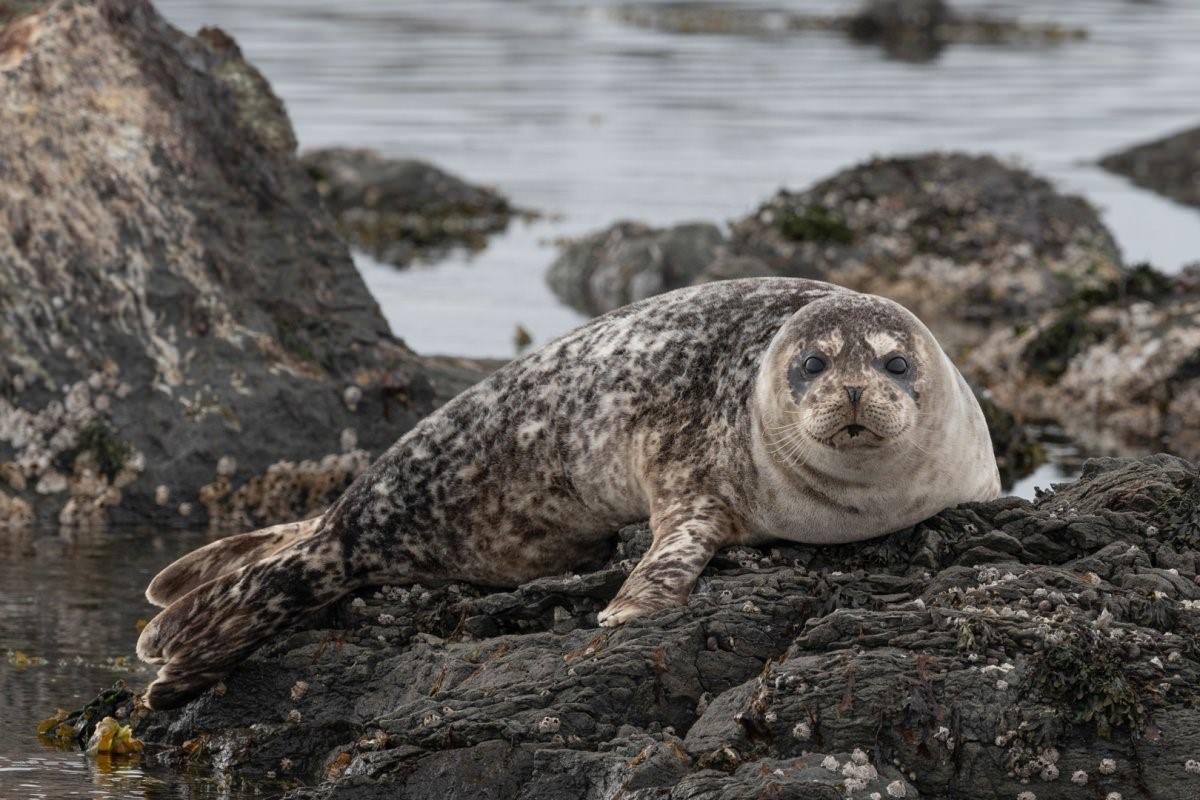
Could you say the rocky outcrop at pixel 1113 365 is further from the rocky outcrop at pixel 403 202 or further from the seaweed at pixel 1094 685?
the seaweed at pixel 1094 685

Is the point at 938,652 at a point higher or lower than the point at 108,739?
higher

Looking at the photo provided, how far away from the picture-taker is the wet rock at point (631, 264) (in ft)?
Result: 59.4

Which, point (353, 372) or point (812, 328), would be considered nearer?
point (812, 328)

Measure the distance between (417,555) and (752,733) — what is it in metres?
2.28

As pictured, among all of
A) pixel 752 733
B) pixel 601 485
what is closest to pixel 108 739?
pixel 601 485

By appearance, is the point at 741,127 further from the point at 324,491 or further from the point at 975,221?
the point at 324,491

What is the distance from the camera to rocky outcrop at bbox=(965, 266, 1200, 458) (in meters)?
14.2

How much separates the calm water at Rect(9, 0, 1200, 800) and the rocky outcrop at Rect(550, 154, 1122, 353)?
0.74 m

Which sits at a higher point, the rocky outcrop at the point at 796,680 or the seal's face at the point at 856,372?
the seal's face at the point at 856,372

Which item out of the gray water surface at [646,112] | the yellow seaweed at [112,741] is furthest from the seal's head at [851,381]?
the gray water surface at [646,112]

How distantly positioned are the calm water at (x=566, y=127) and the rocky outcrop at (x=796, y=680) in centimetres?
63

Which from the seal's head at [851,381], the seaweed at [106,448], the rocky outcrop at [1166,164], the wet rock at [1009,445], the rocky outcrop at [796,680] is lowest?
the rocky outcrop at [1166,164]

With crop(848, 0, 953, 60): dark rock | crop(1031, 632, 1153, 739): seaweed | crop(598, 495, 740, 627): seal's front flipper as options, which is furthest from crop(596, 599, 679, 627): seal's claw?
crop(848, 0, 953, 60): dark rock

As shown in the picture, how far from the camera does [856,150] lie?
1021 inches
